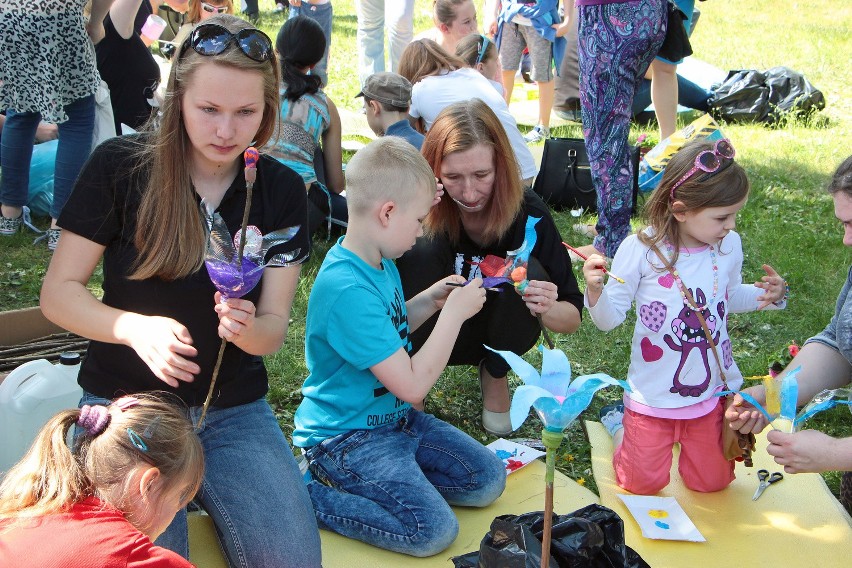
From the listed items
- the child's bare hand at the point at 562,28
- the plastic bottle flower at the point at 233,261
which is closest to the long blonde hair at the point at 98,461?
the plastic bottle flower at the point at 233,261

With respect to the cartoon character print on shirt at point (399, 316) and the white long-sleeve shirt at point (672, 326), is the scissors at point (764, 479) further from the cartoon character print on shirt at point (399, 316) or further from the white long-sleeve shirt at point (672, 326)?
the cartoon character print on shirt at point (399, 316)

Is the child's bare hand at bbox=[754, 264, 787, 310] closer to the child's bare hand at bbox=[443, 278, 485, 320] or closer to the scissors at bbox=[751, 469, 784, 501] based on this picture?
the scissors at bbox=[751, 469, 784, 501]

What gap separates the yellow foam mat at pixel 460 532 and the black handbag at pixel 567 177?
8.49ft

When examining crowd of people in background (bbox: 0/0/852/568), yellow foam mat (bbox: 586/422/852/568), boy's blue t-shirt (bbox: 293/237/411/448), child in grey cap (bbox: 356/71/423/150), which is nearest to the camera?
crowd of people in background (bbox: 0/0/852/568)

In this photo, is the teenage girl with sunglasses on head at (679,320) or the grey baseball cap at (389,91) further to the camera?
the grey baseball cap at (389,91)

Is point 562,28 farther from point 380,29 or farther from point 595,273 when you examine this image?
point 595,273

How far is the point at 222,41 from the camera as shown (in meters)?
2.08

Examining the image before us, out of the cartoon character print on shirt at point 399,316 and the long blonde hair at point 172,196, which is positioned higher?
the long blonde hair at point 172,196

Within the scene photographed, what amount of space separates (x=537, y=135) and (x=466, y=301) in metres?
4.08

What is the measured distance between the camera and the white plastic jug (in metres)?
2.61

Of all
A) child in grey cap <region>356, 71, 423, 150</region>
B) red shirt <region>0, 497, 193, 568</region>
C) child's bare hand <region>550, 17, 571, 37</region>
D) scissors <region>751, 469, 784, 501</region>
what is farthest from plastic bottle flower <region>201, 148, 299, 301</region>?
child's bare hand <region>550, 17, 571, 37</region>

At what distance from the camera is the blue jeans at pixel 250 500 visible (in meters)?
2.15

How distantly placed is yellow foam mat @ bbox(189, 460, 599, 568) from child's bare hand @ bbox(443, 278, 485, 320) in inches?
24.9

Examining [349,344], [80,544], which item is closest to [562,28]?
[349,344]
